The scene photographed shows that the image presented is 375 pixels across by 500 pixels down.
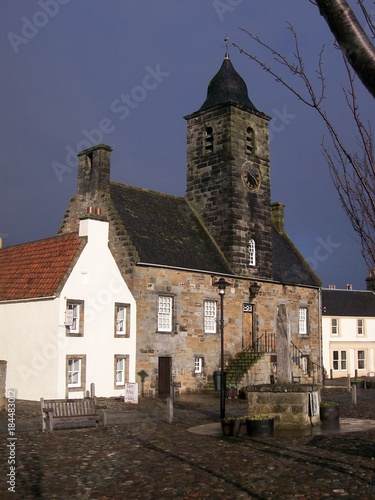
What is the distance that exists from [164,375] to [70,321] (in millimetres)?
6592

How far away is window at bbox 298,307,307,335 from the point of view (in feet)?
127

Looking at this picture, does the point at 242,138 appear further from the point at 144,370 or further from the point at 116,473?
the point at 116,473

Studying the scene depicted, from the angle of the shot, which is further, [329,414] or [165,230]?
[165,230]

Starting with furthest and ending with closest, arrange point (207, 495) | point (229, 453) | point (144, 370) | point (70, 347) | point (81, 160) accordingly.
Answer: point (81, 160)
point (144, 370)
point (70, 347)
point (229, 453)
point (207, 495)

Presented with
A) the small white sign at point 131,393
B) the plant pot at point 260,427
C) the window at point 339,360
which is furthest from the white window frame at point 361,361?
the plant pot at point 260,427

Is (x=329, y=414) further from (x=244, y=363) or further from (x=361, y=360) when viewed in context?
(x=361, y=360)

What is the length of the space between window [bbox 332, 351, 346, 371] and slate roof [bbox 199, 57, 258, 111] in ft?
83.7

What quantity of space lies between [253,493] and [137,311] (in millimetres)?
20544

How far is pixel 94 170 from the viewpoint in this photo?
106 ft

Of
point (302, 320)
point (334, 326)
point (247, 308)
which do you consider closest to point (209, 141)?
point (247, 308)

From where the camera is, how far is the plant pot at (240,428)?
15.0 meters

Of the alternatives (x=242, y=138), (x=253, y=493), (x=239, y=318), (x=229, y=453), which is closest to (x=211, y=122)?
(x=242, y=138)

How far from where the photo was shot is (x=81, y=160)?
33.7 m

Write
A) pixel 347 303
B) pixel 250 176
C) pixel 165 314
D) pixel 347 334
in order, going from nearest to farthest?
pixel 165 314
pixel 250 176
pixel 347 334
pixel 347 303
